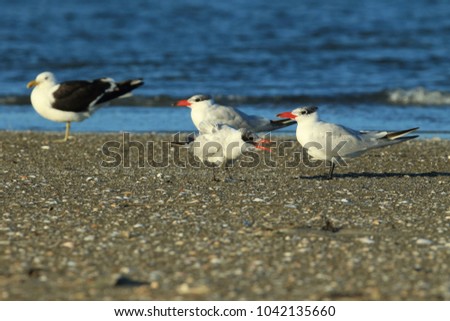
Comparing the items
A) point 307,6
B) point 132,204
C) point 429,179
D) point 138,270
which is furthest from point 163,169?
point 307,6

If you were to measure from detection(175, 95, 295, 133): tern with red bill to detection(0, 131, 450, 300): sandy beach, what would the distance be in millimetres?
406

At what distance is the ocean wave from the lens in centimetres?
1574

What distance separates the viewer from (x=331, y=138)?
28.6 feet

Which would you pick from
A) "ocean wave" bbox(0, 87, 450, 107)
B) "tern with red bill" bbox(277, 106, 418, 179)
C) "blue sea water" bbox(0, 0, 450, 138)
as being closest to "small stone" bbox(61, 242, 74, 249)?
"tern with red bill" bbox(277, 106, 418, 179)

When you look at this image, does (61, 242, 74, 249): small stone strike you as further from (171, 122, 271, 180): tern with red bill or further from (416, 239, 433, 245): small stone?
(171, 122, 271, 180): tern with red bill

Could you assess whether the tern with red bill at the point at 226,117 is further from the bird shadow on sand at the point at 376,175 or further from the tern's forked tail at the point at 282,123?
the bird shadow on sand at the point at 376,175

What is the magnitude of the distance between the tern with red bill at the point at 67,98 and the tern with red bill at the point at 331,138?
402 centimetres

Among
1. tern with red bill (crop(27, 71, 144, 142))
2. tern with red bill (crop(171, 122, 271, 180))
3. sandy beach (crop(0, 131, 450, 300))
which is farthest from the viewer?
tern with red bill (crop(27, 71, 144, 142))

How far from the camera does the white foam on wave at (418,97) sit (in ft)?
51.4

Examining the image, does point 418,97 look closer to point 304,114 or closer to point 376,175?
point 376,175

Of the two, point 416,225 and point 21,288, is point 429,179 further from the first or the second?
point 21,288

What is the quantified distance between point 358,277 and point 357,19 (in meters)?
24.5

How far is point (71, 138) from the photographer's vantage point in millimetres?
11930

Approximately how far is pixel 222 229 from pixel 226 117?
3.47 metres
